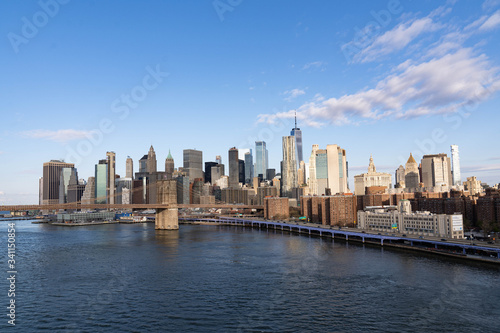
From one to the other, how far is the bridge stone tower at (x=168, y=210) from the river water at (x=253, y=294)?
198ft

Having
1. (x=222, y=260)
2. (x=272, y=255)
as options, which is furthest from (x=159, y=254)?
(x=272, y=255)

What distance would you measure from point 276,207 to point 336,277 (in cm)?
10412

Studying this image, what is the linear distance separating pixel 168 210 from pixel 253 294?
8735 centimetres

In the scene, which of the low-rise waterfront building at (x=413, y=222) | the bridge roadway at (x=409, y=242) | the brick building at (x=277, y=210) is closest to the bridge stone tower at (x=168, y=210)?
the bridge roadway at (x=409, y=242)

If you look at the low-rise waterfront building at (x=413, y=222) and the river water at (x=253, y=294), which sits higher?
the low-rise waterfront building at (x=413, y=222)

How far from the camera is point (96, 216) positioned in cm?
16225

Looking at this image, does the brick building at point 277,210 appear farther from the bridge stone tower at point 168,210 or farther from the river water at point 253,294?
the river water at point 253,294

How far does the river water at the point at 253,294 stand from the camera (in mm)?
26156

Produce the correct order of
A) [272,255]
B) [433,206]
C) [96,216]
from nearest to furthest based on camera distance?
[272,255], [433,206], [96,216]

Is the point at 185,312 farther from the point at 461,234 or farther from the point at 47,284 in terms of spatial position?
the point at 461,234

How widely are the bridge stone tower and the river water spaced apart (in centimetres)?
6030

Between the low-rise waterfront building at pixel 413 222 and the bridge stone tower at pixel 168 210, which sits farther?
the bridge stone tower at pixel 168 210

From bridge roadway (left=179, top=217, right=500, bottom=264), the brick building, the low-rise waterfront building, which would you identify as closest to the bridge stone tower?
bridge roadway (left=179, top=217, right=500, bottom=264)

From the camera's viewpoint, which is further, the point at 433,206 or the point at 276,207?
the point at 276,207
